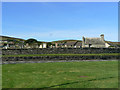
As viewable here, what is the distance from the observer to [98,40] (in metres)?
63.4

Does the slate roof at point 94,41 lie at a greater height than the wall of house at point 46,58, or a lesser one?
greater

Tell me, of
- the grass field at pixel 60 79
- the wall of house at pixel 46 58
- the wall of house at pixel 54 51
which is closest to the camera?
the grass field at pixel 60 79

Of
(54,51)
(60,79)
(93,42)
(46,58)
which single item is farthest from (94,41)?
(60,79)

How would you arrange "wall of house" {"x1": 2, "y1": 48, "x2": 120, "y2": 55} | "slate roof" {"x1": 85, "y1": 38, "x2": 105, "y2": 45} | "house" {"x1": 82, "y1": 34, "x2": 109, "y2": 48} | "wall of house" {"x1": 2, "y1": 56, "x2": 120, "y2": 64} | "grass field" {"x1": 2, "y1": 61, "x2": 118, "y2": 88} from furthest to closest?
"slate roof" {"x1": 85, "y1": 38, "x2": 105, "y2": 45} < "house" {"x1": 82, "y1": 34, "x2": 109, "y2": 48} < "wall of house" {"x1": 2, "y1": 48, "x2": 120, "y2": 55} < "wall of house" {"x1": 2, "y1": 56, "x2": 120, "y2": 64} < "grass field" {"x1": 2, "y1": 61, "x2": 118, "y2": 88}

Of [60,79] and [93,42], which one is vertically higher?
[93,42]

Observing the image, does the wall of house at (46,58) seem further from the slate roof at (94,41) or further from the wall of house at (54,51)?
the slate roof at (94,41)

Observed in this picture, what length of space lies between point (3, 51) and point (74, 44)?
145 ft

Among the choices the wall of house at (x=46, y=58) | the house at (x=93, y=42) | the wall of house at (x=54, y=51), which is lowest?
the wall of house at (x=46, y=58)

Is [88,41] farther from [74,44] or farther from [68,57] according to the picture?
[68,57]

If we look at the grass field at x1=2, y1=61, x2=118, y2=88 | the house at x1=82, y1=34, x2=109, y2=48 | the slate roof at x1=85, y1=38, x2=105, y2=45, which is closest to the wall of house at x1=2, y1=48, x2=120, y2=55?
the grass field at x1=2, y1=61, x2=118, y2=88

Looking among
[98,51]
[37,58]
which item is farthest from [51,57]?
[98,51]

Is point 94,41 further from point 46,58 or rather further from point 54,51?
point 46,58

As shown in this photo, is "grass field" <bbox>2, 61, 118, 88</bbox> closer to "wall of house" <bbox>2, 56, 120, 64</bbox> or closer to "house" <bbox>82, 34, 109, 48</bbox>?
"wall of house" <bbox>2, 56, 120, 64</bbox>

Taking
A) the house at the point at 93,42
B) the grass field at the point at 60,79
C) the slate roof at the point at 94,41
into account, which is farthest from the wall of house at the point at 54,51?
the slate roof at the point at 94,41
